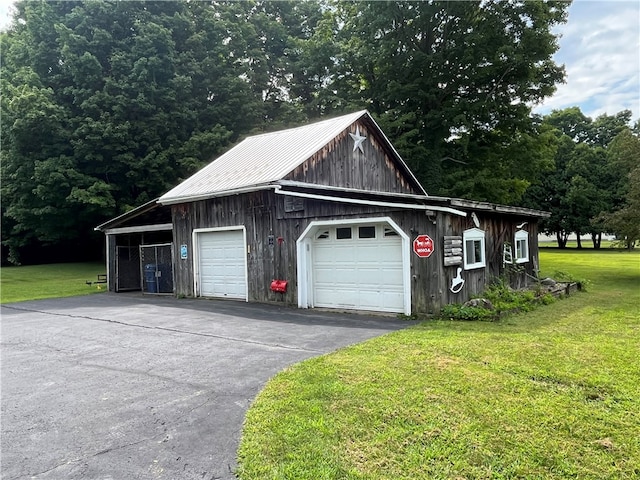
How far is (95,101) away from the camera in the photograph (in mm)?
24734

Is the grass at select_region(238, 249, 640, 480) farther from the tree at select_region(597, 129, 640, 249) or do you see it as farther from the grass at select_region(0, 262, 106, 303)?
the grass at select_region(0, 262, 106, 303)

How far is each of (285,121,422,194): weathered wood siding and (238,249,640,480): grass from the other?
7449 mm

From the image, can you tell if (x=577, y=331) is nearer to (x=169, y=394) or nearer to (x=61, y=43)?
(x=169, y=394)

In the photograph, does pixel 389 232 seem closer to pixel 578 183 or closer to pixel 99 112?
pixel 99 112

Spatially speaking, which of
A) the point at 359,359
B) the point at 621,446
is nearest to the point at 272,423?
the point at 359,359

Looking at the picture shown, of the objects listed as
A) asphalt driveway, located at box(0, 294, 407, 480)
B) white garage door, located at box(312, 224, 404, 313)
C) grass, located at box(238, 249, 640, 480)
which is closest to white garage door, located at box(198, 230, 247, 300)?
asphalt driveway, located at box(0, 294, 407, 480)

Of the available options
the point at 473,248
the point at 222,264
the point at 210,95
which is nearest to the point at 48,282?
the point at 222,264

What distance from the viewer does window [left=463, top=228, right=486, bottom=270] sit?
1025 cm

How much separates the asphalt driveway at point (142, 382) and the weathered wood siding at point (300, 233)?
1210 mm

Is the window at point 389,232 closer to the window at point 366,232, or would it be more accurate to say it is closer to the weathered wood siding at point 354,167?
the window at point 366,232

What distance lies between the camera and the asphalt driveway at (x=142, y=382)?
3.51 meters

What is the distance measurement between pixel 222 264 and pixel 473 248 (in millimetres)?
7435

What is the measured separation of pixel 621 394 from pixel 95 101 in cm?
2729

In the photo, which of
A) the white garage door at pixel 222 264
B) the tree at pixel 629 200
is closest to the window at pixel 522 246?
the tree at pixel 629 200
